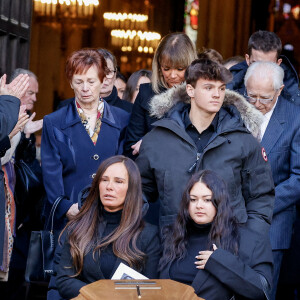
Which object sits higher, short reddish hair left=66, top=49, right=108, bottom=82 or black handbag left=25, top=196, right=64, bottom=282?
short reddish hair left=66, top=49, right=108, bottom=82

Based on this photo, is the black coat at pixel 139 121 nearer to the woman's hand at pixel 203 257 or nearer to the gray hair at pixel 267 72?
the gray hair at pixel 267 72

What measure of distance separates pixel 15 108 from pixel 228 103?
1.52 m

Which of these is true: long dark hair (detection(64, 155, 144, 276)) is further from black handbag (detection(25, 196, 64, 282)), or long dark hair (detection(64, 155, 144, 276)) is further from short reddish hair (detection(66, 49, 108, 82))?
short reddish hair (detection(66, 49, 108, 82))

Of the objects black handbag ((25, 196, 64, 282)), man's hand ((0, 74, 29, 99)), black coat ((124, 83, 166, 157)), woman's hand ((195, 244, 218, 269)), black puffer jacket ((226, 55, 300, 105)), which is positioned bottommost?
black handbag ((25, 196, 64, 282))

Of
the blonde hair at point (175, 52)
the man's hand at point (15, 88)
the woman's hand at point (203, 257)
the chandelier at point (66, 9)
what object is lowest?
the woman's hand at point (203, 257)

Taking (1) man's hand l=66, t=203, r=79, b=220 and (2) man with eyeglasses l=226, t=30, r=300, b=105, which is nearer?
(1) man's hand l=66, t=203, r=79, b=220

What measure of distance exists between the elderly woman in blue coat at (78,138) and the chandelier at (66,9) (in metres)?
7.88

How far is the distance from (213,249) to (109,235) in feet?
2.11

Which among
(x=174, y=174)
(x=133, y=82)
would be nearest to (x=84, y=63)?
(x=174, y=174)

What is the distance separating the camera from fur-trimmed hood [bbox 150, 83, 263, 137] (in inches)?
246

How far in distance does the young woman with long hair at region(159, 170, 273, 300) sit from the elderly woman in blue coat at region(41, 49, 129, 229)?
1.23 meters

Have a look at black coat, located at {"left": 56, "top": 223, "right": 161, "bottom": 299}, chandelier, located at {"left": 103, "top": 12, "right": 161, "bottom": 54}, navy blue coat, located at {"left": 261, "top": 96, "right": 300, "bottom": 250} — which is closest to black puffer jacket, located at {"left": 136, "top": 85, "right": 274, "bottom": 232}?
black coat, located at {"left": 56, "top": 223, "right": 161, "bottom": 299}

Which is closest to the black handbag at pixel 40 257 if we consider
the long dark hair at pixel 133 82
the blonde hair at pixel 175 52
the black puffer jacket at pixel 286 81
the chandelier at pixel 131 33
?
the blonde hair at pixel 175 52

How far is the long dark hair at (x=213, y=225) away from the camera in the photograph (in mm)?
5582
